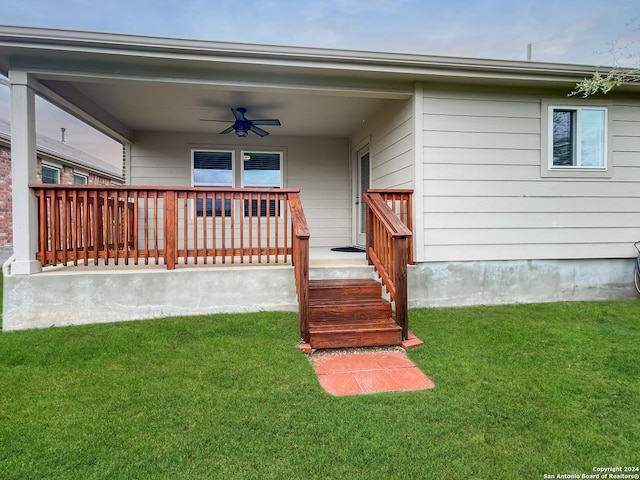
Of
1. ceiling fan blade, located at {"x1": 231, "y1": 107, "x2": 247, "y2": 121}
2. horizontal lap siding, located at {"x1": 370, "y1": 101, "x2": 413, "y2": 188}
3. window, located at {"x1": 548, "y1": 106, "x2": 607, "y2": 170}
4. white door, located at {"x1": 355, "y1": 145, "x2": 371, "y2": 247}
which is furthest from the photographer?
white door, located at {"x1": 355, "y1": 145, "x2": 371, "y2": 247}

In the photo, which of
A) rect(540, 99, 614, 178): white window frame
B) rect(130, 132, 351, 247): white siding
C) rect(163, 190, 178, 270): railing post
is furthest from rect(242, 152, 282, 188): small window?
rect(540, 99, 614, 178): white window frame

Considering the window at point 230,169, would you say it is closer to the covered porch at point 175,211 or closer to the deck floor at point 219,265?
the covered porch at point 175,211

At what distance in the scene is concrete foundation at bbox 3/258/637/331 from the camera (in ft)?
→ 12.6

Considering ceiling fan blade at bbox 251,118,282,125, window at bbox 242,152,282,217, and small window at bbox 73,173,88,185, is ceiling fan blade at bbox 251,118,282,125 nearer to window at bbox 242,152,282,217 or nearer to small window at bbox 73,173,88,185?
window at bbox 242,152,282,217

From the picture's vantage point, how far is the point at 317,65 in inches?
163

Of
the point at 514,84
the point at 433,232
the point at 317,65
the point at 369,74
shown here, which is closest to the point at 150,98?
the point at 317,65

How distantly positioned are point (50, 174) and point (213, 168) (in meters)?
6.93

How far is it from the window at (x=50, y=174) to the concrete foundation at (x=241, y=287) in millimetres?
8054

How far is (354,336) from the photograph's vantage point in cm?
331

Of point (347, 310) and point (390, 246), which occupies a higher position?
point (390, 246)

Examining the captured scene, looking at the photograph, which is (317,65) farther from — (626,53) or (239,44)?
(626,53)

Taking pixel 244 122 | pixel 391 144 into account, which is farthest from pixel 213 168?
pixel 391 144

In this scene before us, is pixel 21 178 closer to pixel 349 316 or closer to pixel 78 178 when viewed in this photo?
pixel 349 316

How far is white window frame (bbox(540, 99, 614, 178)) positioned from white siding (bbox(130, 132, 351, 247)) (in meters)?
3.52
